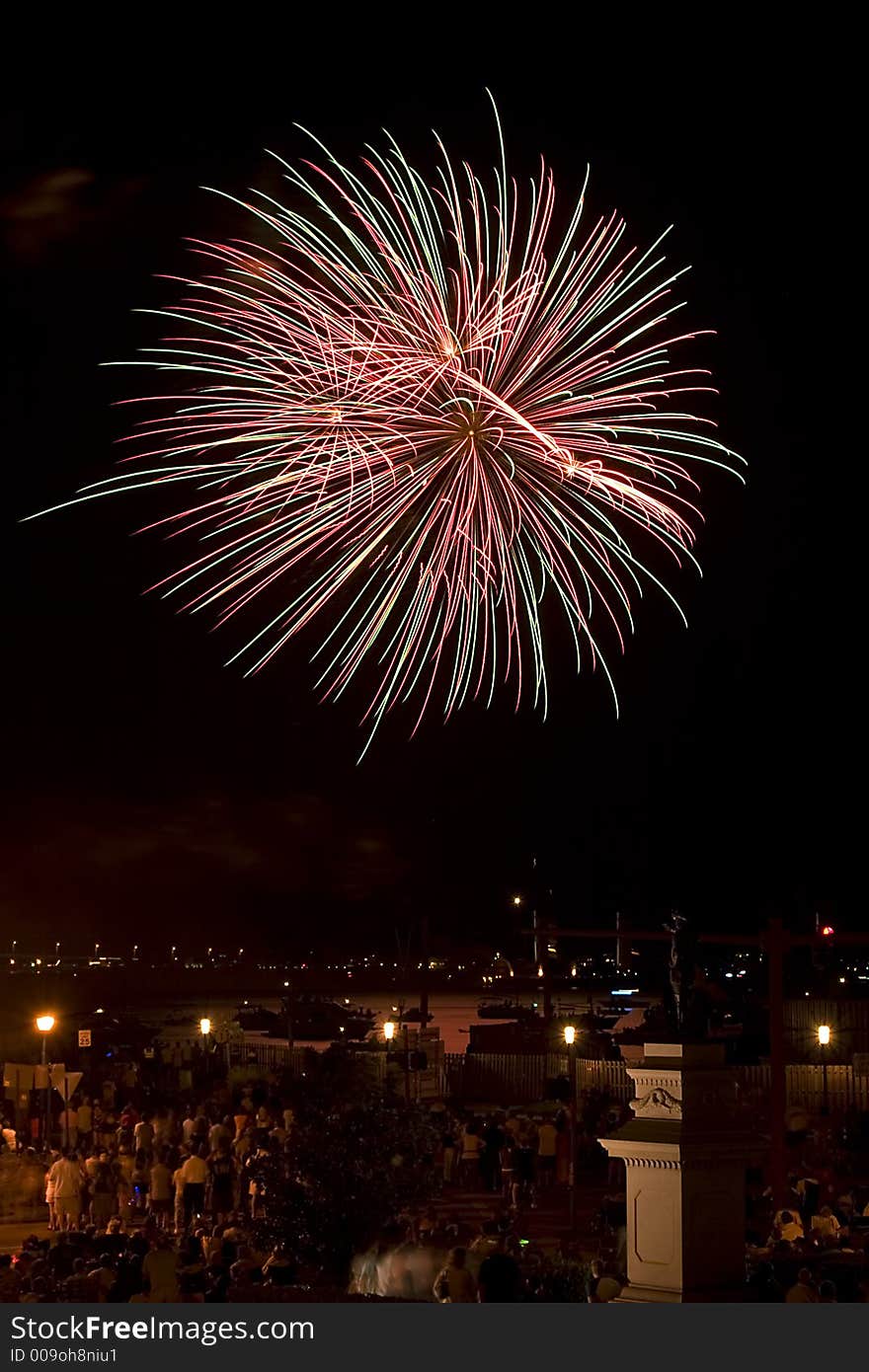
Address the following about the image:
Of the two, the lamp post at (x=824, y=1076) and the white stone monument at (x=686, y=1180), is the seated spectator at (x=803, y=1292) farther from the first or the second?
the lamp post at (x=824, y=1076)

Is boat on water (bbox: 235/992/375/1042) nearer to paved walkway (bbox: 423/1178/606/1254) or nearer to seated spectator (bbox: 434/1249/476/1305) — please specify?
paved walkway (bbox: 423/1178/606/1254)

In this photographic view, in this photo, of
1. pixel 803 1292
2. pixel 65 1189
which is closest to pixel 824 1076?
pixel 65 1189

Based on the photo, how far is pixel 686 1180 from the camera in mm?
11273

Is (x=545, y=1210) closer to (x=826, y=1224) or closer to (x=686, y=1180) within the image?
(x=826, y=1224)

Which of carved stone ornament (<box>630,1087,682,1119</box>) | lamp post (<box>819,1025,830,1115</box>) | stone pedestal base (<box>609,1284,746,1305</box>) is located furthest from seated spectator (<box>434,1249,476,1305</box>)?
lamp post (<box>819,1025,830,1115</box>)

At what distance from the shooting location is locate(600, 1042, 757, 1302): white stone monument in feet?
36.9

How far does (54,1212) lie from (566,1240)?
5.53 metres

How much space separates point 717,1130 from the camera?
1138 centimetres

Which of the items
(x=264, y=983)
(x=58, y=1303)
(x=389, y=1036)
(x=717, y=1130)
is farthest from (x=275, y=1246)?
(x=264, y=983)

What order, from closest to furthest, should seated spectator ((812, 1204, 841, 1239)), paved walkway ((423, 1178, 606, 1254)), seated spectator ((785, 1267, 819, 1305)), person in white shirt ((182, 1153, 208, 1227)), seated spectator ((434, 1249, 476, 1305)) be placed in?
1. seated spectator ((785, 1267, 819, 1305))
2. seated spectator ((434, 1249, 476, 1305))
3. seated spectator ((812, 1204, 841, 1239))
4. person in white shirt ((182, 1153, 208, 1227))
5. paved walkway ((423, 1178, 606, 1254))

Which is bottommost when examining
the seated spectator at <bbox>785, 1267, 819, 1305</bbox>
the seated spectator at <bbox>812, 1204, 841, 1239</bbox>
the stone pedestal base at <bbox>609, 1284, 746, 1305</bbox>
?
the seated spectator at <bbox>812, 1204, 841, 1239</bbox>

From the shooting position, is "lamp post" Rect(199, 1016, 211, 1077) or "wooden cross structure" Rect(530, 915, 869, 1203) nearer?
"wooden cross structure" Rect(530, 915, 869, 1203)

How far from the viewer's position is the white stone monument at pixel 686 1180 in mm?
11258

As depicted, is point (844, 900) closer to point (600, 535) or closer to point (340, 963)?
point (600, 535)
